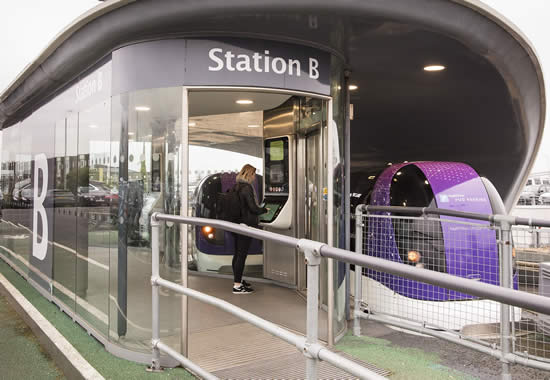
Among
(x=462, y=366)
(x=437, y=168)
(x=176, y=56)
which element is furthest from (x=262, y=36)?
(x=462, y=366)

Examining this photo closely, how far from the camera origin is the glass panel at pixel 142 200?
3.96 metres

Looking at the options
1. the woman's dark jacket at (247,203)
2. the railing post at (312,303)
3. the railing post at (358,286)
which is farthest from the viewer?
the woman's dark jacket at (247,203)

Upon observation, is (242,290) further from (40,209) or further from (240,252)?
(40,209)

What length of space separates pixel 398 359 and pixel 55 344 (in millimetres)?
3022

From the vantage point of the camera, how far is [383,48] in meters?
4.68

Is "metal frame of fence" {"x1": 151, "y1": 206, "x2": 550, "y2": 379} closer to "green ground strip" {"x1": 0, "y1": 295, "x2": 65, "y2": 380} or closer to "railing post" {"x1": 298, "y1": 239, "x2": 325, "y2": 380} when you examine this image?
"railing post" {"x1": 298, "y1": 239, "x2": 325, "y2": 380}

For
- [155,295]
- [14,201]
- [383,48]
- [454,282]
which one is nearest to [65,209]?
[155,295]

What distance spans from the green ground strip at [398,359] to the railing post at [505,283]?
0.91 ft

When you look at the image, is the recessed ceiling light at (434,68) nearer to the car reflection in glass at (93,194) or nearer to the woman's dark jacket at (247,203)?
the woman's dark jacket at (247,203)

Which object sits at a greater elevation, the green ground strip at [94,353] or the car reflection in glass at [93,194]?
the car reflection in glass at [93,194]

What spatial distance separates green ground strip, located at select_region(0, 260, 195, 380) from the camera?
3590 mm

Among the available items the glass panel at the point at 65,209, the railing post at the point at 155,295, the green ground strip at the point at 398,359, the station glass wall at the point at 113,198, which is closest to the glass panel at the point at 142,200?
the station glass wall at the point at 113,198

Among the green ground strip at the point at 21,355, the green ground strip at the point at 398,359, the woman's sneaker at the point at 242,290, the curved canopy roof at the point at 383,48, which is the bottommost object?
the green ground strip at the point at 21,355

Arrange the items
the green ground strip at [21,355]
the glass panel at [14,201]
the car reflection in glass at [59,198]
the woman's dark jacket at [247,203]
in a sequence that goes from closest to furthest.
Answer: the green ground strip at [21,355]
the car reflection in glass at [59,198]
the woman's dark jacket at [247,203]
the glass panel at [14,201]
